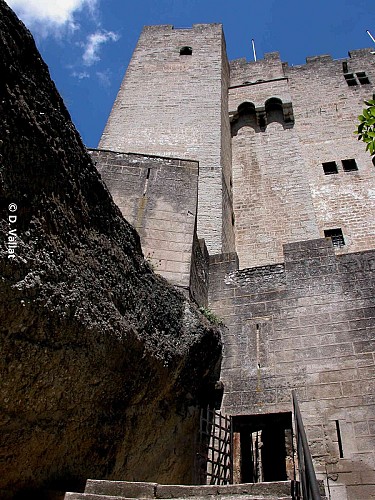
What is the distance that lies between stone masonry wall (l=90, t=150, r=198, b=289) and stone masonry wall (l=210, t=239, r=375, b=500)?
52.0 inches

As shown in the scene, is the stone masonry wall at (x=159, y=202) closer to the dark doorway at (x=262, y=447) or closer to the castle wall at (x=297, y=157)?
the dark doorway at (x=262, y=447)

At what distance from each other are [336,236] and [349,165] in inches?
99.4

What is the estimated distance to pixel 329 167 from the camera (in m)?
14.1

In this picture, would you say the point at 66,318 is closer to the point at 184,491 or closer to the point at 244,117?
the point at 184,491

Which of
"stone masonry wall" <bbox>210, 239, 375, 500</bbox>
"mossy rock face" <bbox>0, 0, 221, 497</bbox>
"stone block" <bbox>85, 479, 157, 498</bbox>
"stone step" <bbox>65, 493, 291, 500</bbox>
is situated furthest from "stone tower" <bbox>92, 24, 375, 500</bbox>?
"stone block" <bbox>85, 479, 157, 498</bbox>

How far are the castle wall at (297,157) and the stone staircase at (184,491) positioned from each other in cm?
859

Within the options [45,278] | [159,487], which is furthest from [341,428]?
[45,278]

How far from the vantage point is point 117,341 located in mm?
4168

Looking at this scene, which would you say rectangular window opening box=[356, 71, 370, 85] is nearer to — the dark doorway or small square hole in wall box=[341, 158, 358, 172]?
small square hole in wall box=[341, 158, 358, 172]

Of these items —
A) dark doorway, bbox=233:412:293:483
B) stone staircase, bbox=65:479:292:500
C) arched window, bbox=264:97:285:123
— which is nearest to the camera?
stone staircase, bbox=65:479:292:500

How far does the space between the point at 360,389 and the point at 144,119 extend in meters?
9.50

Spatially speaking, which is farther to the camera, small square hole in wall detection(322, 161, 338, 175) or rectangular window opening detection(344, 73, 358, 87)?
rectangular window opening detection(344, 73, 358, 87)

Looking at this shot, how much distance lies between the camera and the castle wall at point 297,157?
41.3 feet

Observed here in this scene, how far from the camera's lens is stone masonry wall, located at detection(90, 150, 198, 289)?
691cm
